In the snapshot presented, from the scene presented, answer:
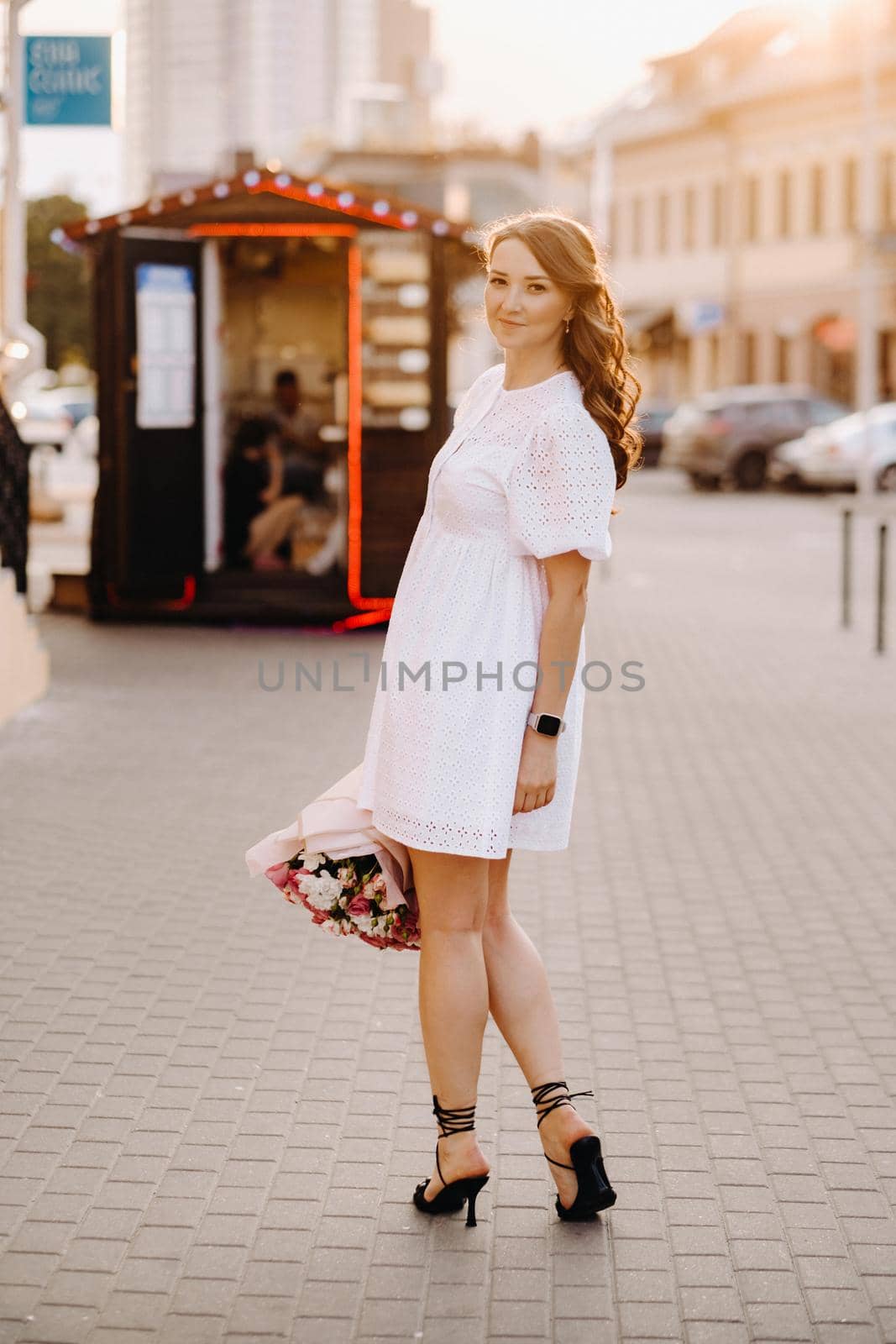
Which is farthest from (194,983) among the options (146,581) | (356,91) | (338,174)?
(356,91)

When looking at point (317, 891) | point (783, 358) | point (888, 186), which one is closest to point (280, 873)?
point (317, 891)

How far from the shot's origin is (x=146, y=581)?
1544cm

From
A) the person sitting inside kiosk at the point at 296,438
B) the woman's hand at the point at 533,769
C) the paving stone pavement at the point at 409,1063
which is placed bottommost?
the paving stone pavement at the point at 409,1063

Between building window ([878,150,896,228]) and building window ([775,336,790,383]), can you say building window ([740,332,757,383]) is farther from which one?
building window ([878,150,896,228])

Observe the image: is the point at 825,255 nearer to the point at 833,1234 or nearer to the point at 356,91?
the point at 356,91

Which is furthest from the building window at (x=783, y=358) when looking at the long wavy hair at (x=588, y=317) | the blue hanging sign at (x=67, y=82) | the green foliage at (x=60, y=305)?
the long wavy hair at (x=588, y=317)

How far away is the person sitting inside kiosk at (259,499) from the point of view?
16.0 meters

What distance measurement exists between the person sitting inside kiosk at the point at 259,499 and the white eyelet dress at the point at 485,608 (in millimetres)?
11845

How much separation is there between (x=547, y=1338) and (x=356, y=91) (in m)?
84.2

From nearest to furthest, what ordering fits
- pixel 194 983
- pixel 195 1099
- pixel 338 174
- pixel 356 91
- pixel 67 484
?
pixel 195 1099 → pixel 194 983 → pixel 67 484 → pixel 338 174 → pixel 356 91

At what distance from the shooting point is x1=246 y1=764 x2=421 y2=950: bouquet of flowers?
4.41m

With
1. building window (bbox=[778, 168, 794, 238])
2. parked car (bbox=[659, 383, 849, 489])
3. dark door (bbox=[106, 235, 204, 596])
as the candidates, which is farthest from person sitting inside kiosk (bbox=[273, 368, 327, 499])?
building window (bbox=[778, 168, 794, 238])

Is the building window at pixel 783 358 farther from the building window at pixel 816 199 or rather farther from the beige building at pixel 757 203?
the building window at pixel 816 199

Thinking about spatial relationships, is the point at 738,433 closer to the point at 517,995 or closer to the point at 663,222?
the point at 663,222
